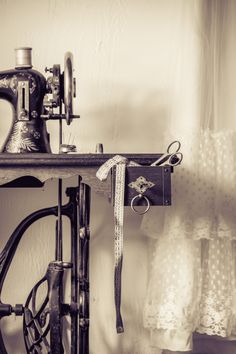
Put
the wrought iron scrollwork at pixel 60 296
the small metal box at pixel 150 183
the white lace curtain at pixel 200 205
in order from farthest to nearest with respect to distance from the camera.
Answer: the white lace curtain at pixel 200 205
the wrought iron scrollwork at pixel 60 296
the small metal box at pixel 150 183

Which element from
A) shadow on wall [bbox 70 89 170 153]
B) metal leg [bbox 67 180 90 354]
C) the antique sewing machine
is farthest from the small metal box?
shadow on wall [bbox 70 89 170 153]

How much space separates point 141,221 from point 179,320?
433mm

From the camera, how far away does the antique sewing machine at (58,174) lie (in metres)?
1.65

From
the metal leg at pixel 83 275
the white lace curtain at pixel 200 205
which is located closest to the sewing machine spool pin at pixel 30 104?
the metal leg at pixel 83 275

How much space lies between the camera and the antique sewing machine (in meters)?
1.65

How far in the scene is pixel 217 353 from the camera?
230cm

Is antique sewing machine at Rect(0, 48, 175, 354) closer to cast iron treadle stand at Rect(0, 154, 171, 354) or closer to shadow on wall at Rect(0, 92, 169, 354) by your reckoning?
cast iron treadle stand at Rect(0, 154, 171, 354)

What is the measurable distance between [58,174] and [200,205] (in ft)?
2.05

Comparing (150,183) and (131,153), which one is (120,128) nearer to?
(131,153)

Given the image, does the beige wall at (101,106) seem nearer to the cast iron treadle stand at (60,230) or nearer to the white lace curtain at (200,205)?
the white lace curtain at (200,205)

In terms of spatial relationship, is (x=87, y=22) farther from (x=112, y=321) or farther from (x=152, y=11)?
(x=112, y=321)

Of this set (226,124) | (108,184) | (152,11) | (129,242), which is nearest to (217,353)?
(129,242)

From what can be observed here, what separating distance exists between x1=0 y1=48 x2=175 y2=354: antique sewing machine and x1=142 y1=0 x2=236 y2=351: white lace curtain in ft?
1.02

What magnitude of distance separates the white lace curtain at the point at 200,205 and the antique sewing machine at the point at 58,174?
1.02ft
